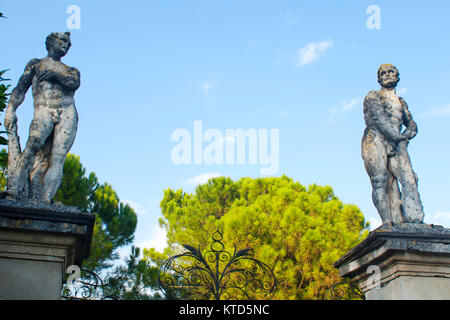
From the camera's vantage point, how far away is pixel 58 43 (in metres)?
5.04

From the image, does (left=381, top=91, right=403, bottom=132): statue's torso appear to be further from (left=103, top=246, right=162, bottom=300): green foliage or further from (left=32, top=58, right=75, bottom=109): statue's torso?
(left=103, top=246, right=162, bottom=300): green foliage

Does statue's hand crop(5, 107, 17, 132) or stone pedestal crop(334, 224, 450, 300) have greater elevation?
statue's hand crop(5, 107, 17, 132)

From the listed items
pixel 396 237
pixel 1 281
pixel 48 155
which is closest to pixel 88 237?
pixel 1 281

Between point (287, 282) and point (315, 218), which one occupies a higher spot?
point (315, 218)

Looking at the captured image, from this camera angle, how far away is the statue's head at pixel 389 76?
5660 mm

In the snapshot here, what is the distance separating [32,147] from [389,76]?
15.4ft

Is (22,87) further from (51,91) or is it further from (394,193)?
(394,193)

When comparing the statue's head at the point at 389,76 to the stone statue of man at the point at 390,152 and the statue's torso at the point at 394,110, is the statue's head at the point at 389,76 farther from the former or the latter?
the statue's torso at the point at 394,110

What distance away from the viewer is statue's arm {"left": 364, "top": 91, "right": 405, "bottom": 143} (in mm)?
5262

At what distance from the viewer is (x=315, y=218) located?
1576 centimetres

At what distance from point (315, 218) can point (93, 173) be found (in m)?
8.88

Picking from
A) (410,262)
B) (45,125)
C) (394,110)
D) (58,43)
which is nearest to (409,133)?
(394,110)

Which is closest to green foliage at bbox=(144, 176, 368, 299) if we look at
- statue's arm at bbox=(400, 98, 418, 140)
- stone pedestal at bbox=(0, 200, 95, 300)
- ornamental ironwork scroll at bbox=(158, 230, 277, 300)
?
ornamental ironwork scroll at bbox=(158, 230, 277, 300)
